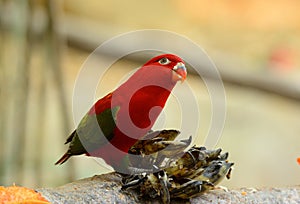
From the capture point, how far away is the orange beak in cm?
70

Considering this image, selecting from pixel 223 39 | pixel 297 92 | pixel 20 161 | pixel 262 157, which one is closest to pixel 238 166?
pixel 262 157

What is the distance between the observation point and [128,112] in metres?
0.72

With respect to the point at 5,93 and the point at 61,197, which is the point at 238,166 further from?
the point at 61,197

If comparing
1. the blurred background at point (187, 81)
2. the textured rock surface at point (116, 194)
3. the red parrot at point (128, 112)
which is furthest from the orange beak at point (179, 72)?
the blurred background at point (187, 81)

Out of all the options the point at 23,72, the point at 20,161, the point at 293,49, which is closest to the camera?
the point at 23,72

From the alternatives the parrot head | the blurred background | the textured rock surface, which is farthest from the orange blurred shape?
the blurred background

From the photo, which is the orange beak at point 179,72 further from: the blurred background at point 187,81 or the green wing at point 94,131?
the blurred background at point 187,81

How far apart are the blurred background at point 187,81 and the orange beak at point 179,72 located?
103cm

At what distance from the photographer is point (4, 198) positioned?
636mm

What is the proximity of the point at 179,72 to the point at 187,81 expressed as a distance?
1.56m

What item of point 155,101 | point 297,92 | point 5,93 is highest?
point 297,92

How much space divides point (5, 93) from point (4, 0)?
0.41 metres

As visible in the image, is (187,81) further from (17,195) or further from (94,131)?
(17,195)

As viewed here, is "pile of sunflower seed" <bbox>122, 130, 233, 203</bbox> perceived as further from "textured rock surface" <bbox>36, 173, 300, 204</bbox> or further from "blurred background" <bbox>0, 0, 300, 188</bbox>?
"blurred background" <bbox>0, 0, 300, 188</bbox>
